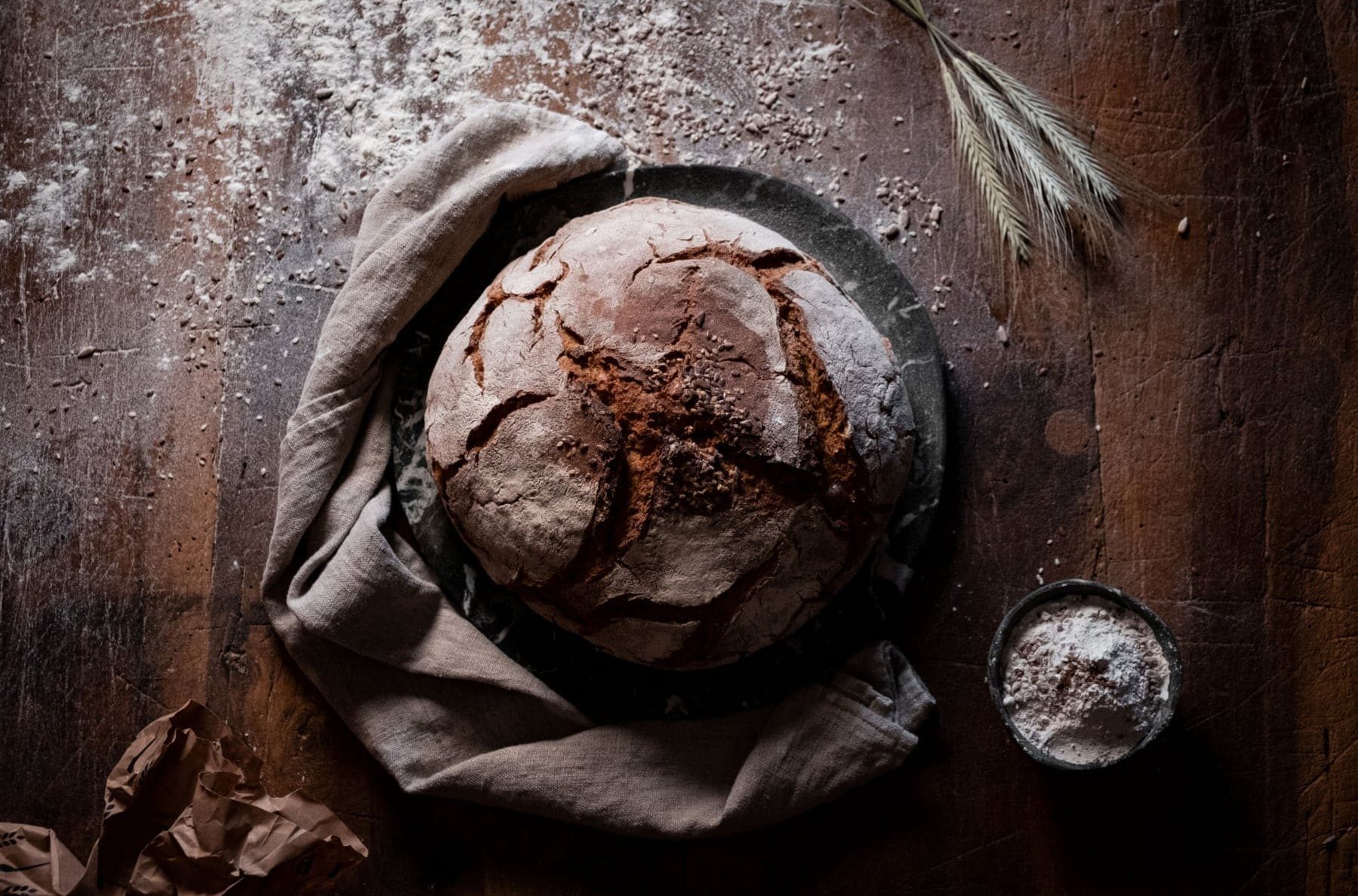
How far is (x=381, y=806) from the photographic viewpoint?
1.72 meters

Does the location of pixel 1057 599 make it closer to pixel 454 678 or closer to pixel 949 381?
pixel 949 381

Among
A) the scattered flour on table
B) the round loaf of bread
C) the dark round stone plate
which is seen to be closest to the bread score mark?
the round loaf of bread

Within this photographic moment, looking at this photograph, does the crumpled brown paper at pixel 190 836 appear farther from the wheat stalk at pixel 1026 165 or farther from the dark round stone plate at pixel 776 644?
the wheat stalk at pixel 1026 165

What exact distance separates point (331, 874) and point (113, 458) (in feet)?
2.99

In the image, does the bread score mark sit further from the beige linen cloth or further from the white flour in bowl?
the white flour in bowl

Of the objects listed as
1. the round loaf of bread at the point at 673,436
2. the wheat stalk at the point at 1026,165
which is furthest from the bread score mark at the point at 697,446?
the wheat stalk at the point at 1026,165

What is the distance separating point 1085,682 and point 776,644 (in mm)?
516

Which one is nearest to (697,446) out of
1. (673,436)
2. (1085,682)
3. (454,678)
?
(673,436)

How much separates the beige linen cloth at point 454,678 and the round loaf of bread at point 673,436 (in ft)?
0.73

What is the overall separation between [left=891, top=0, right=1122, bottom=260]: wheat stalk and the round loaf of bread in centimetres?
53

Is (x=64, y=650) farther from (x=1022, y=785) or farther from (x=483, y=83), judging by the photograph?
(x=1022, y=785)

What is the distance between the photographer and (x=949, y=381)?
1772mm

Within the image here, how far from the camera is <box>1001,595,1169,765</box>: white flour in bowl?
1554 millimetres

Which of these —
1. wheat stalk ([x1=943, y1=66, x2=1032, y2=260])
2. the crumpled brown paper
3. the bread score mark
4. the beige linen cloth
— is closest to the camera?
the bread score mark
